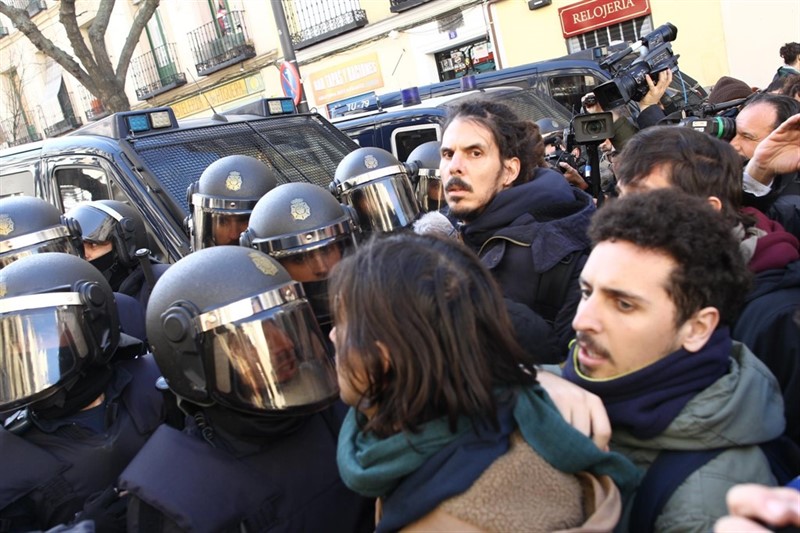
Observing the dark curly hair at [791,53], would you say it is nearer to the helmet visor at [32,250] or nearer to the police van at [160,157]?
the police van at [160,157]

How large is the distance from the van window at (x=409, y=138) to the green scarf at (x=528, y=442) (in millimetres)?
6668

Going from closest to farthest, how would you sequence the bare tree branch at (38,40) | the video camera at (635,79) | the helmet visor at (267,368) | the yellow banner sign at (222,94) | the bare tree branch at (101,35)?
the helmet visor at (267,368) → the video camera at (635,79) → the bare tree branch at (38,40) → the bare tree branch at (101,35) → the yellow banner sign at (222,94)

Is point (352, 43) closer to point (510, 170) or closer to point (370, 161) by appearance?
point (370, 161)

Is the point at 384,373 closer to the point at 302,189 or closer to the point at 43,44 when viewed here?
the point at 302,189

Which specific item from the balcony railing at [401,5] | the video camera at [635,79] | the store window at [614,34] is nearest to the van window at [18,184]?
the video camera at [635,79]

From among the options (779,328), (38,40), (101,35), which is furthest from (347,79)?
(779,328)

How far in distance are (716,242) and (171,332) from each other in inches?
52.5

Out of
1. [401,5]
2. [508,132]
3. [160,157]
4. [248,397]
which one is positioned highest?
[401,5]

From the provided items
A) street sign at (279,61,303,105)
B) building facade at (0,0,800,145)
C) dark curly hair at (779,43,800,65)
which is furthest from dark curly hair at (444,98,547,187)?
building facade at (0,0,800,145)

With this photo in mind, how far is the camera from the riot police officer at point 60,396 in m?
2.04

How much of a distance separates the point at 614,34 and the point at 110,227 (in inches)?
489

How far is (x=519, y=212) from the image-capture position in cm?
244

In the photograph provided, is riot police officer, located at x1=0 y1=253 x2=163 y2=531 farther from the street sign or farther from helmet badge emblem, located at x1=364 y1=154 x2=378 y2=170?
the street sign

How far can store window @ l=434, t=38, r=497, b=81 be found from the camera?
1628 centimetres
